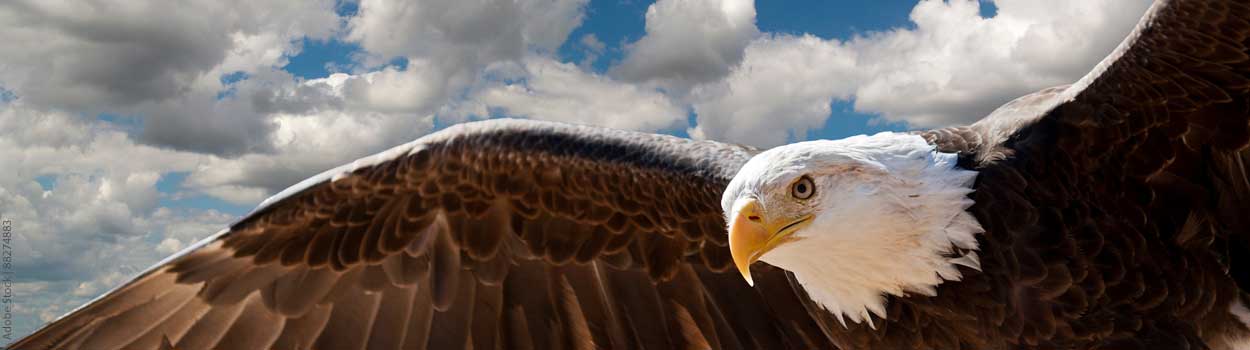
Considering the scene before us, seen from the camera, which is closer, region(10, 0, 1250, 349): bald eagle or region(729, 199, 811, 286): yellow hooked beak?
region(729, 199, 811, 286): yellow hooked beak

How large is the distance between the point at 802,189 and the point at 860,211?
0.80 feet

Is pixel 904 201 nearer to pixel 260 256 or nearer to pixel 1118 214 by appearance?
pixel 1118 214

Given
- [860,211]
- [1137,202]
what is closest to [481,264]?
[860,211]

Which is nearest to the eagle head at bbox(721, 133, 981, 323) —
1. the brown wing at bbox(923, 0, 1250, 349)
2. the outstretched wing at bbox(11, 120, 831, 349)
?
the brown wing at bbox(923, 0, 1250, 349)

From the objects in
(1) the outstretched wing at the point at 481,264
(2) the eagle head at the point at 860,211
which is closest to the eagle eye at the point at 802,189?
(2) the eagle head at the point at 860,211

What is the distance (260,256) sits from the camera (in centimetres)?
578

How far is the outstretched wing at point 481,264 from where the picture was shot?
5.62 m

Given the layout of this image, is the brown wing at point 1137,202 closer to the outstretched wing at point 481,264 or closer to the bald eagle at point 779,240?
the bald eagle at point 779,240

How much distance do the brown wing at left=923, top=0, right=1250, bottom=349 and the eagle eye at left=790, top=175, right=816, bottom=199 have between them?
723 millimetres

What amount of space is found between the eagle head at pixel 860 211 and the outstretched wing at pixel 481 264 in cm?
95

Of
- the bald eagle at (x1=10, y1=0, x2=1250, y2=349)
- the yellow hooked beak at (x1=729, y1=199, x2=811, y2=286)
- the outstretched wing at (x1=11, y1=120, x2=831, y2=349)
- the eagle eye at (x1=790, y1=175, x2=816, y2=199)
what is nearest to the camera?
the yellow hooked beak at (x1=729, y1=199, x2=811, y2=286)

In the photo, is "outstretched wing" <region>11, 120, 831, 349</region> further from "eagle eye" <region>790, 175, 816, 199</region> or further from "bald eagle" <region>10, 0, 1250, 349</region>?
"eagle eye" <region>790, 175, 816, 199</region>

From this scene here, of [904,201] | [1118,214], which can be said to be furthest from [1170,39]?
[904,201]

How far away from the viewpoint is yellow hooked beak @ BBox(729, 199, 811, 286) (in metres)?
4.38
